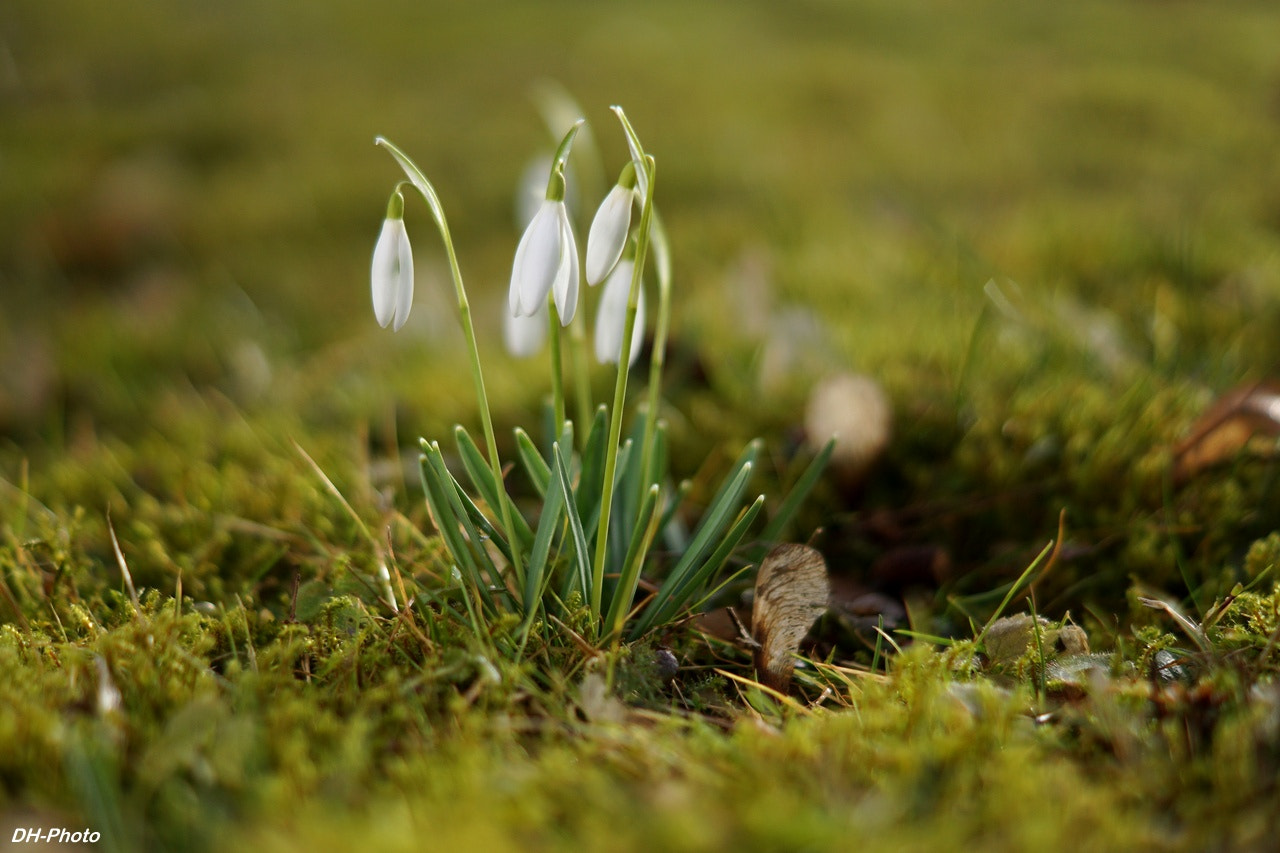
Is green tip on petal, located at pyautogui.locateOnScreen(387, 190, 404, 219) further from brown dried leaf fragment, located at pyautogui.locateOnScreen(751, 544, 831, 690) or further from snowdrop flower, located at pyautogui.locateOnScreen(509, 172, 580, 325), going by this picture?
brown dried leaf fragment, located at pyautogui.locateOnScreen(751, 544, 831, 690)

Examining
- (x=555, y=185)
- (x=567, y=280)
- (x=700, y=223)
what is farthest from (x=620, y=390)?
(x=700, y=223)

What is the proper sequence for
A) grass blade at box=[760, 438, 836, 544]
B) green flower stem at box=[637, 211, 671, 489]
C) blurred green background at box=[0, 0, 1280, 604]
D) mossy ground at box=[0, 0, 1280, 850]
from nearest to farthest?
mossy ground at box=[0, 0, 1280, 850]
green flower stem at box=[637, 211, 671, 489]
grass blade at box=[760, 438, 836, 544]
blurred green background at box=[0, 0, 1280, 604]

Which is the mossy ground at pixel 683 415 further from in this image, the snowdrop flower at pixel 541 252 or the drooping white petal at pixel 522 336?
the snowdrop flower at pixel 541 252

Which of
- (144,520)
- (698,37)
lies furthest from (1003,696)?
(698,37)

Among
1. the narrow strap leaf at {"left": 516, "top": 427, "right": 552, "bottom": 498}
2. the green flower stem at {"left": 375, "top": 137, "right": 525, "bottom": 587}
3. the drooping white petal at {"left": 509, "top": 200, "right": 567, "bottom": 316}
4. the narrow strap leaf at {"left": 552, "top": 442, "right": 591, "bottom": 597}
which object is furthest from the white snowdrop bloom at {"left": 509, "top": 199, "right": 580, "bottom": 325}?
the narrow strap leaf at {"left": 516, "top": 427, "right": 552, "bottom": 498}

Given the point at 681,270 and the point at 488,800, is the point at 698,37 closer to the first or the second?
the point at 681,270

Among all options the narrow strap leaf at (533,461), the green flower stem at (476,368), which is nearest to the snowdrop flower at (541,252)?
the green flower stem at (476,368)
